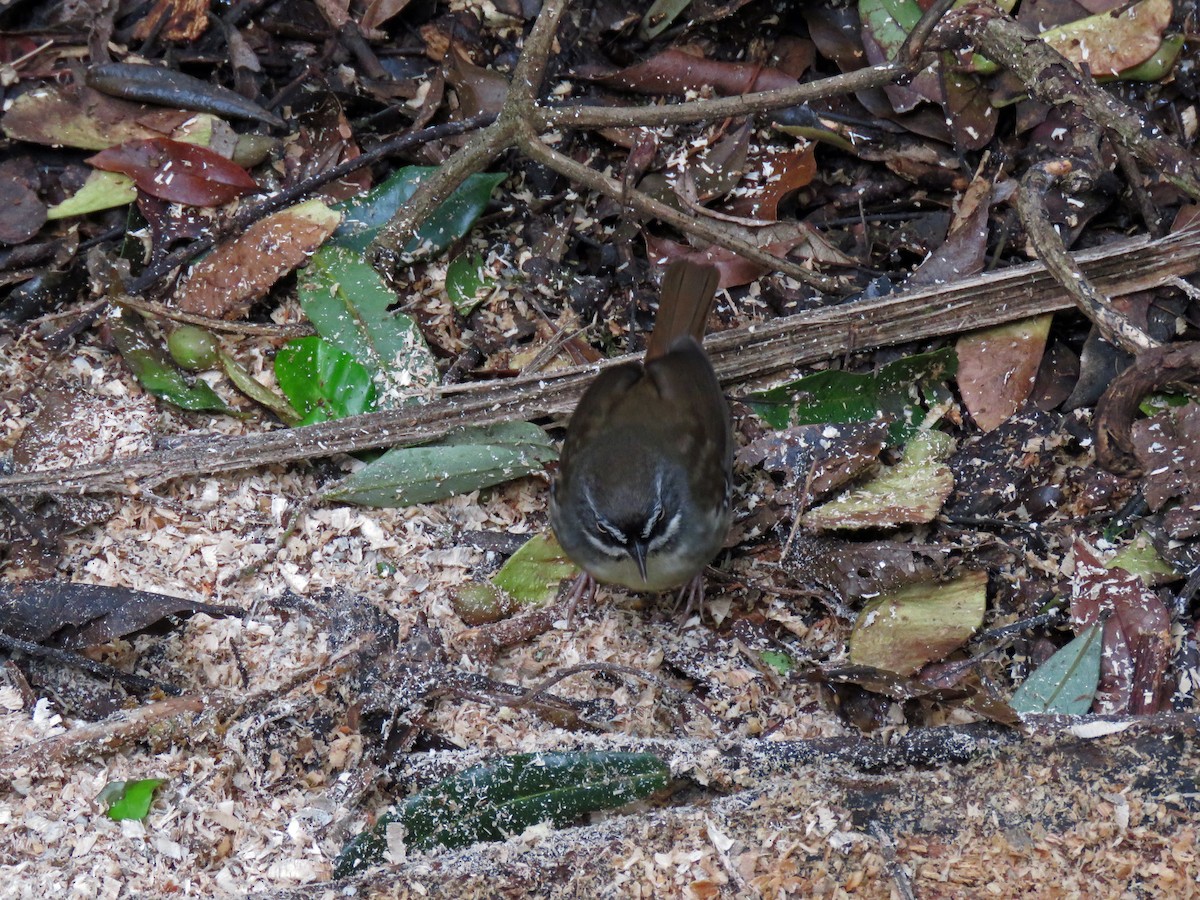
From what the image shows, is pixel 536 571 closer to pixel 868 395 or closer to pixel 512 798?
pixel 512 798

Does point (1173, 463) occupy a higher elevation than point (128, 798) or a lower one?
higher

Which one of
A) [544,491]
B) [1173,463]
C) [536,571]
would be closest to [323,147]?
[544,491]

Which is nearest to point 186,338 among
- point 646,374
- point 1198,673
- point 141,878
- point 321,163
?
point 321,163

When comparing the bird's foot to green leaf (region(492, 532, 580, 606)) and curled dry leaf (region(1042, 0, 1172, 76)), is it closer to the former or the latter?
green leaf (region(492, 532, 580, 606))

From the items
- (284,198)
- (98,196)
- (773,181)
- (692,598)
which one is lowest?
(692,598)

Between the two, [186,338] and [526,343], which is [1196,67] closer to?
[526,343]

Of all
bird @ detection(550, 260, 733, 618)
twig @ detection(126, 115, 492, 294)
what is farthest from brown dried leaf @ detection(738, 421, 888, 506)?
twig @ detection(126, 115, 492, 294)
